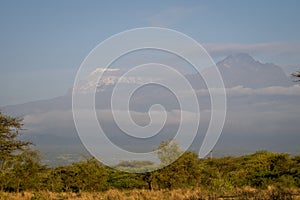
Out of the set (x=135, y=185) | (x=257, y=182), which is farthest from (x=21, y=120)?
(x=257, y=182)

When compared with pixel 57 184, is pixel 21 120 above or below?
above

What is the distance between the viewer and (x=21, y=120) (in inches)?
1708

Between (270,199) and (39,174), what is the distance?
26.8 metres

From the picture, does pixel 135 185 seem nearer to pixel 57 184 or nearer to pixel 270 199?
pixel 57 184

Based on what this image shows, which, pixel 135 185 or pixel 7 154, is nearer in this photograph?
pixel 7 154

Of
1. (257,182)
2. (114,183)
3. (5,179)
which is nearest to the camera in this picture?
(5,179)

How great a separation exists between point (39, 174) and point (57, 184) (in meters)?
2.04

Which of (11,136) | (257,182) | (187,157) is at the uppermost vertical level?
(11,136)

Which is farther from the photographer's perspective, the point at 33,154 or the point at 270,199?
the point at 33,154

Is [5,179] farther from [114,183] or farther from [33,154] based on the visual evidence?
[114,183]

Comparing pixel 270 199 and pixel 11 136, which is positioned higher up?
pixel 11 136

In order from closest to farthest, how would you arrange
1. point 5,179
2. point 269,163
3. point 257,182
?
point 5,179 → point 257,182 → point 269,163

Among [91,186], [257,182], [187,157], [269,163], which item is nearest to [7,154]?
[91,186]

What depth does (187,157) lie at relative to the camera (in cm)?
4506
